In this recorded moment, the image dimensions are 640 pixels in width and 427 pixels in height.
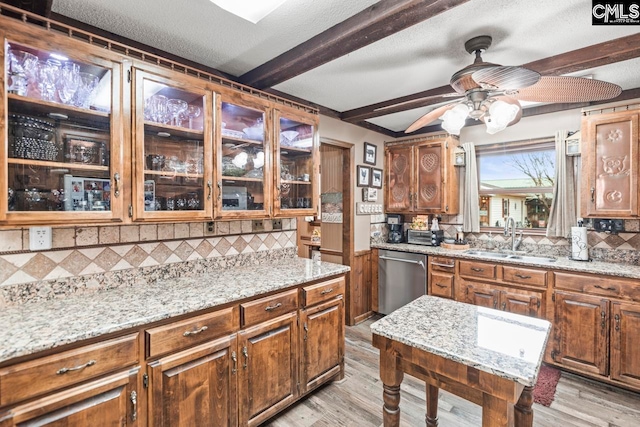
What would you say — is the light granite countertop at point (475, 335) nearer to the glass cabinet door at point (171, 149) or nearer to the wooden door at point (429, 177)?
the glass cabinet door at point (171, 149)

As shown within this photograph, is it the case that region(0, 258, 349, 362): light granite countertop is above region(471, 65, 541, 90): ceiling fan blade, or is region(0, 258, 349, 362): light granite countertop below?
below

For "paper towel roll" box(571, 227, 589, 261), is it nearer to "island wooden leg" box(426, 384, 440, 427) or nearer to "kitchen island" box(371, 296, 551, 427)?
"kitchen island" box(371, 296, 551, 427)

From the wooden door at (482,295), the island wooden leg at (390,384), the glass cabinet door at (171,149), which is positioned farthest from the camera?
the wooden door at (482,295)

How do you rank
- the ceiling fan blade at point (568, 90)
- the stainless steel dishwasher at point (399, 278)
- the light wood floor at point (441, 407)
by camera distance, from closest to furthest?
the ceiling fan blade at point (568, 90) < the light wood floor at point (441, 407) < the stainless steel dishwasher at point (399, 278)

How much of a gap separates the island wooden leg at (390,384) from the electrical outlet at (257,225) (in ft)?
5.18

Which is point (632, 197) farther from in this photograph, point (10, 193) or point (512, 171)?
A: point (10, 193)

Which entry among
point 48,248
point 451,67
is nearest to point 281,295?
point 48,248

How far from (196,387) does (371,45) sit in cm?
235

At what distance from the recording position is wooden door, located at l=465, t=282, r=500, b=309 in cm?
303

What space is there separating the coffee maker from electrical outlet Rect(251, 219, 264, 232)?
85.6 inches

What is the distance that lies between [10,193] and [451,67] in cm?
282

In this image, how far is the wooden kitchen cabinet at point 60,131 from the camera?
1378mm

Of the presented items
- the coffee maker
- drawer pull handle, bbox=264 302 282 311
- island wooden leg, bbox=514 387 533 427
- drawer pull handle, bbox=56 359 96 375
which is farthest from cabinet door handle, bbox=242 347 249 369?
the coffee maker

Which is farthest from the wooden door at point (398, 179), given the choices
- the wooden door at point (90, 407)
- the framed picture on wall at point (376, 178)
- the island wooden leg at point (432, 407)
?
the wooden door at point (90, 407)
